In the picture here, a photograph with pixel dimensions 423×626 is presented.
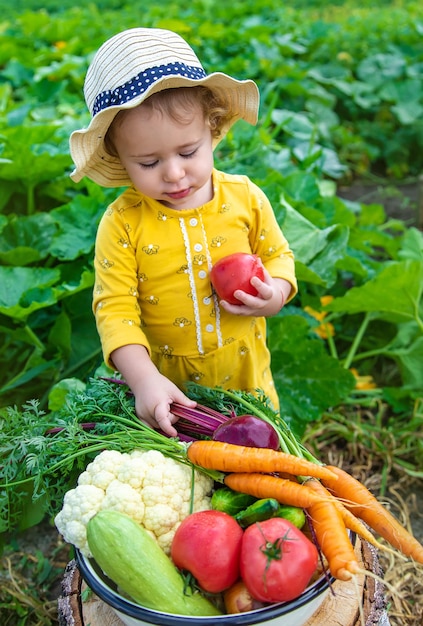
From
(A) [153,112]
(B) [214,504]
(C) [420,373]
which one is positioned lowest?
(C) [420,373]

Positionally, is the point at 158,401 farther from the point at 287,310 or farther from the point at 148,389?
the point at 287,310

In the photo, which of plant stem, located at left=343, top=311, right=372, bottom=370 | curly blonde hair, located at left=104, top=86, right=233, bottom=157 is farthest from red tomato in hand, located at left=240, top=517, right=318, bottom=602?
plant stem, located at left=343, top=311, right=372, bottom=370

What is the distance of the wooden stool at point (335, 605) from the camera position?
1747 mm

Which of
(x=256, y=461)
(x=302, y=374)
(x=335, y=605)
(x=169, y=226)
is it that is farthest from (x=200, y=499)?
(x=302, y=374)

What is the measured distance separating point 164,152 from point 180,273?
0.39 m

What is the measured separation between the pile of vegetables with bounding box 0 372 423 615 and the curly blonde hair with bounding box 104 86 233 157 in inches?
30.0

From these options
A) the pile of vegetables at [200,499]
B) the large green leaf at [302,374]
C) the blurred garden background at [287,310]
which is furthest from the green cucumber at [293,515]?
the large green leaf at [302,374]

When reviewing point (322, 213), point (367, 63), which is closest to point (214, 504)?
point (322, 213)

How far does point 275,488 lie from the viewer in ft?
5.40

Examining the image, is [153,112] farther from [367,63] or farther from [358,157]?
[367,63]

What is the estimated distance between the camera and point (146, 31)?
72.9 inches

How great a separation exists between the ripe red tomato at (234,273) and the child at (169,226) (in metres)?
0.03

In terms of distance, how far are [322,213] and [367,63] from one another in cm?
396

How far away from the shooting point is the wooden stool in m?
1.75
